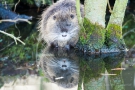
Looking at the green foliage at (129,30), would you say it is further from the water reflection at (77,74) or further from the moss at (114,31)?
the water reflection at (77,74)

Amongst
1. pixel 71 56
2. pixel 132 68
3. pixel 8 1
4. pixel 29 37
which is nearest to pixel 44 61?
pixel 71 56

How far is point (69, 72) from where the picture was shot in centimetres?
548

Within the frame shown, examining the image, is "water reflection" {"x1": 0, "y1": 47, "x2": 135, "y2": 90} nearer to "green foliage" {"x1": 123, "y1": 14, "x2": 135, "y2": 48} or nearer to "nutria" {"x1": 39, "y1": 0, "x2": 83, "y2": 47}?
"nutria" {"x1": 39, "y1": 0, "x2": 83, "y2": 47}

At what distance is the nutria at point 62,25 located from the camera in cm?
673

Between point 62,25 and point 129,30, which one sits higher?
point 62,25

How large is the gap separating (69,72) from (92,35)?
120cm

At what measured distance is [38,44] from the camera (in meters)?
7.77

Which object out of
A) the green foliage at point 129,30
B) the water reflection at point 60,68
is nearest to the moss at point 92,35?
the water reflection at point 60,68

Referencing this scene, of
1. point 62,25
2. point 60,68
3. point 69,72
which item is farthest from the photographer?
point 62,25

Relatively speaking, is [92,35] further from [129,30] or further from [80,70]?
[129,30]

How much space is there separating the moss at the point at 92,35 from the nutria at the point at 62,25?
195 mm

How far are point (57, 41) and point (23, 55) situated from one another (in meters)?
0.64

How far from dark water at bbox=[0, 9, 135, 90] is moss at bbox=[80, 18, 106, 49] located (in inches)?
7.9

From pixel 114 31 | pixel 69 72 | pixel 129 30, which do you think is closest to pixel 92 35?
pixel 114 31
